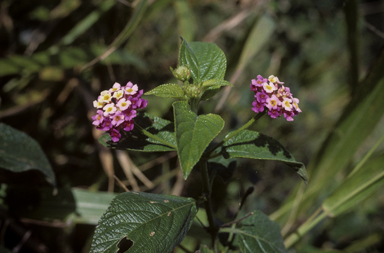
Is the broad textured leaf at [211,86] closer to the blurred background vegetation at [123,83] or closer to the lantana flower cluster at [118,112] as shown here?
the lantana flower cluster at [118,112]

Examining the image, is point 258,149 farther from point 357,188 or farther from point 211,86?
point 357,188

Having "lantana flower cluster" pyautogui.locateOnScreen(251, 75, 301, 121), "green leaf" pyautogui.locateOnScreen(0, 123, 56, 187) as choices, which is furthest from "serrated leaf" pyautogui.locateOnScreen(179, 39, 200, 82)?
"green leaf" pyautogui.locateOnScreen(0, 123, 56, 187)

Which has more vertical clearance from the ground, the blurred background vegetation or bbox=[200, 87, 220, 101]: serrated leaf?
bbox=[200, 87, 220, 101]: serrated leaf

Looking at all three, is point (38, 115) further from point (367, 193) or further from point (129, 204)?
point (367, 193)

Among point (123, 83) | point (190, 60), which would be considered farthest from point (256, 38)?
point (190, 60)

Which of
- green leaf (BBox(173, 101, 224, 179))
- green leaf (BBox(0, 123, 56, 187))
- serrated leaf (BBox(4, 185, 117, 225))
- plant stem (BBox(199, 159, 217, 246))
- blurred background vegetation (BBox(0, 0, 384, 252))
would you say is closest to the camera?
green leaf (BBox(173, 101, 224, 179))

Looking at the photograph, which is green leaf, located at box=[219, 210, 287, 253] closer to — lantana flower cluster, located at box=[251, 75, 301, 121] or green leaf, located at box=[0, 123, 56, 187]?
lantana flower cluster, located at box=[251, 75, 301, 121]

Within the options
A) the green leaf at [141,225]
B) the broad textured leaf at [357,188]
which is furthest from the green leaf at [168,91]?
the broad textured leaf at [357,188]

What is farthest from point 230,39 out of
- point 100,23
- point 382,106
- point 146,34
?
point 382,106
